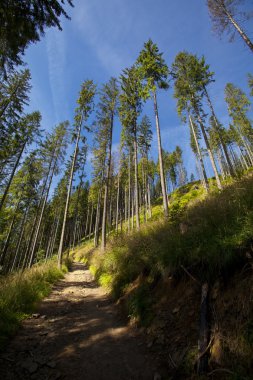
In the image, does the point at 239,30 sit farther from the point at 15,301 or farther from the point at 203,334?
the point at 15,301

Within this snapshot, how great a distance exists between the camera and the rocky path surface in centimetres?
353

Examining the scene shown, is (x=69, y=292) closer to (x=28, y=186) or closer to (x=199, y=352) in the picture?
(x=199, y=352)

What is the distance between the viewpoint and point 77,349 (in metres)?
4.39

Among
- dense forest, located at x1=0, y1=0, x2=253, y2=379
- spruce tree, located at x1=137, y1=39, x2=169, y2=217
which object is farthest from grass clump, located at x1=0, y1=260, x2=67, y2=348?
spruce tree, located at x1=137, y1=39, x2=169, y2=217

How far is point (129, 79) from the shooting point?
63.5ft

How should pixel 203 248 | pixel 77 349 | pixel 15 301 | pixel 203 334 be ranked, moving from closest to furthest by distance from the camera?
pixel 203 334 < pixel 203 248 < pixel 77 349 < pixel 15 301

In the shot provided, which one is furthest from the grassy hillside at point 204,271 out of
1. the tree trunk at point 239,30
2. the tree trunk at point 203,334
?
the tree trunk at point 239,30

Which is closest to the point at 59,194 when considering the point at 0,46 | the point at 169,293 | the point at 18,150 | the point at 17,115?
the point at 18,150

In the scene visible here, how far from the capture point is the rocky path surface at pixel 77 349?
3525mm

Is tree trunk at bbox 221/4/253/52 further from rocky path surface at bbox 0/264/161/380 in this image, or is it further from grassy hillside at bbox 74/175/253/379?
rocky path surface at bbox 0/264/161/380

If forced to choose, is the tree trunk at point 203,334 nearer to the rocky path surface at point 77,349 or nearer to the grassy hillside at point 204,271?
the grassy hillside at point 204,271

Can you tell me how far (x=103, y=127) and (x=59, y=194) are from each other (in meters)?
19.0

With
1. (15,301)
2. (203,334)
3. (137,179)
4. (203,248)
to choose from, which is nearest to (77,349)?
(15,301)

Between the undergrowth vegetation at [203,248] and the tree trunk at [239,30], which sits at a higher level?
the tree trunk at [239,30]
